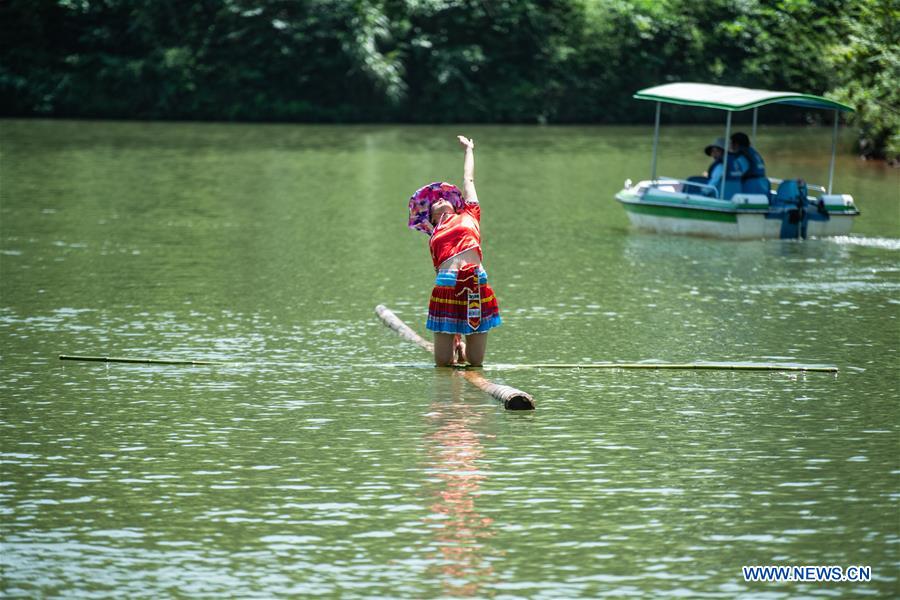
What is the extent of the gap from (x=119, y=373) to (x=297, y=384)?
4.76ft

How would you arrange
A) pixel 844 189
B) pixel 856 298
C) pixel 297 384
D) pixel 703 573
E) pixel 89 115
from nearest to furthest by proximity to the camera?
1. pixel 703 573
2. pixel 297 384
3. pixel 856 298
4. pixel 844 189
5. pixel 89 115

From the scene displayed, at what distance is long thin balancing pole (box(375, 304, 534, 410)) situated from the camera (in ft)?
37.7

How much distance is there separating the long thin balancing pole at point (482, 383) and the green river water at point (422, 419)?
13cm

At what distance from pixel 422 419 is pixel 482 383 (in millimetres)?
1041

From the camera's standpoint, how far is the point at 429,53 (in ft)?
168

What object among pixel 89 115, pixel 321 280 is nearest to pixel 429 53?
pixel 89 115

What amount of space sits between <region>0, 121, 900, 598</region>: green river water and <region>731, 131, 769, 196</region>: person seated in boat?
3.87 feet

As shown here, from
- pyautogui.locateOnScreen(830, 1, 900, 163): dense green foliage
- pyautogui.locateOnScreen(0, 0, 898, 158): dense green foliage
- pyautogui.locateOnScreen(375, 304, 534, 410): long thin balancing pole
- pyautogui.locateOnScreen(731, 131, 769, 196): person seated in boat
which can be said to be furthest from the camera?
pyautogui.locateOnScreen(0, 0, 898, 158): dense green foliage

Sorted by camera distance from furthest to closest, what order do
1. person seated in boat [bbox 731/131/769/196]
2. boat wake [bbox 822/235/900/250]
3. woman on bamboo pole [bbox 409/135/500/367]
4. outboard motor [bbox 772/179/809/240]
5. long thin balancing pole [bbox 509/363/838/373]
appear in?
1. person seated in boat [bbox 731/131/769/196]
2. outboard motor [bbox 772/179/809/240]
3. boat wake [bbox 822/235/900/250]
4. long thin balancing pole [bbox 509/363/838/373]
5. woman on bamboo pole [bbox 409/135/500/367]

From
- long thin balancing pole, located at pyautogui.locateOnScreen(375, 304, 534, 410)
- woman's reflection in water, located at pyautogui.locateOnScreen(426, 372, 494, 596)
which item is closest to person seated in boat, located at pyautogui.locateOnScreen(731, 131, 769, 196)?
long thin balancing pole, located at pyautogui.locateOnScreen(375, 304, 534, 410)

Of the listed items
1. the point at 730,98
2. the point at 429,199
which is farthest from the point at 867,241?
the point at 429,199

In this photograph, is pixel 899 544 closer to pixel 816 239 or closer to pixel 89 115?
pixel 816 239

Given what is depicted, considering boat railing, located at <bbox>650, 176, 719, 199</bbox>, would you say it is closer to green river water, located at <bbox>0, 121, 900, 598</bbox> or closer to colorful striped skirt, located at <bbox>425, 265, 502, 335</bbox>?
green river water, located at <bbox>0, 121, 900, 598</bbox>

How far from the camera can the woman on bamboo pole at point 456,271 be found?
40.8 feet
